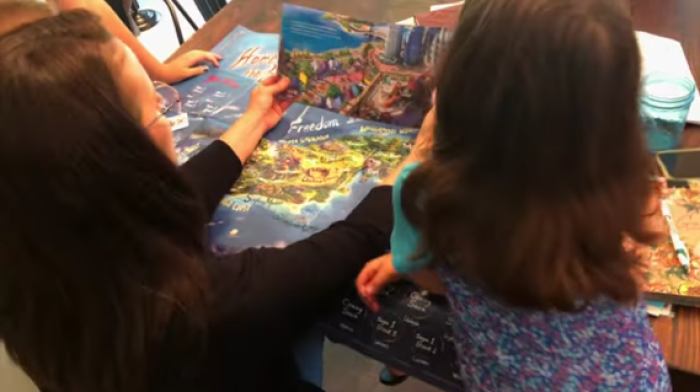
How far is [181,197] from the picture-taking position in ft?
2.10

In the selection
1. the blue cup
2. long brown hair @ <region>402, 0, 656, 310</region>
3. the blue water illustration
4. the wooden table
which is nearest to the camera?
long brown hair @ <region>402, 0, 656, 310</region>

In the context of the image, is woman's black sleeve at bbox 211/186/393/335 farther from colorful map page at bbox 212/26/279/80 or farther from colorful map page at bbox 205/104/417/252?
colorful map page at bbox 212/26/279/80

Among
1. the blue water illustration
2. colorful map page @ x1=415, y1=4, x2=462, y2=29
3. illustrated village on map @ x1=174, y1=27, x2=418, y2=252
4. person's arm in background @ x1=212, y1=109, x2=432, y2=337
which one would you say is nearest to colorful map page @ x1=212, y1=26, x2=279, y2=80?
illustrated village on map @ x1=174, y1=27, x2=418, y2=252

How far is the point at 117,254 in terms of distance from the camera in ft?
1.97

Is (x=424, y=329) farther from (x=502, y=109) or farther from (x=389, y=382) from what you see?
(x=389, y=382)

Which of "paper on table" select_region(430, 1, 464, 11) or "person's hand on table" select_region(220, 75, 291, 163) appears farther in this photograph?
"paper on table" select_region(430, 1, 464, 11)

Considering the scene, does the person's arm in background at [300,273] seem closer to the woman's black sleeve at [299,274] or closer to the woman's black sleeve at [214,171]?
the woman's black sleeve at [299,274]

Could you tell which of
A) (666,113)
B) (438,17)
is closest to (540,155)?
(666,113)

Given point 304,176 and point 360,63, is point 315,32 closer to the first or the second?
point 360,63

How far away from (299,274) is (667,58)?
2.07 ft

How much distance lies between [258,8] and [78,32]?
0.70m

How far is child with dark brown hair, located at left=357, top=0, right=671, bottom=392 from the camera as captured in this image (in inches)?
20.4

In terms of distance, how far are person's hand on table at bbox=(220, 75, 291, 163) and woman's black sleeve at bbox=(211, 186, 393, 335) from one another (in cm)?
22

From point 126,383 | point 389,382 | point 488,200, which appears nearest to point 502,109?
point 488,200
